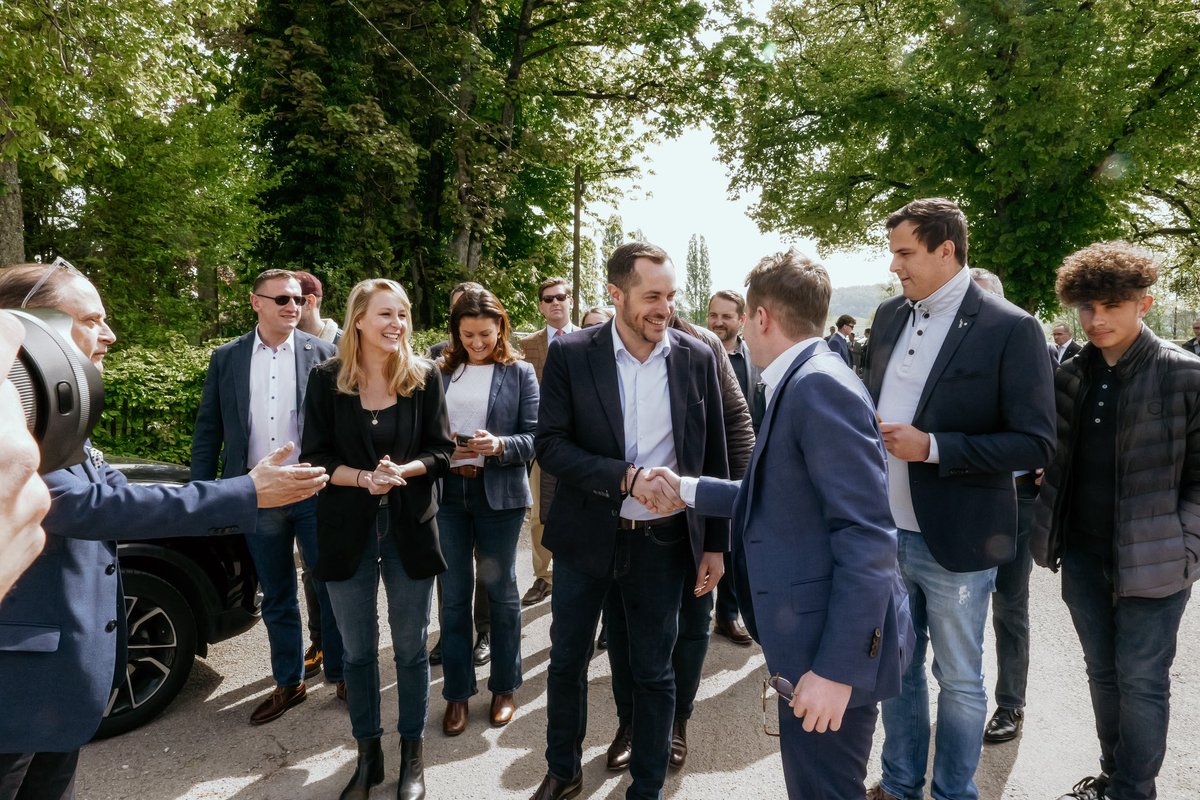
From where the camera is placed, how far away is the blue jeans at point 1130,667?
2867mm

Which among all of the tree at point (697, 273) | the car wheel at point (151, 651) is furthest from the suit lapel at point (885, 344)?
the tree at point (697, 273)

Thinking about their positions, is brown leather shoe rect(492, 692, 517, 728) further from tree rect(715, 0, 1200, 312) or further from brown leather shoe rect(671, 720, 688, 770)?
tree rect(715, 0, 1200, 312)

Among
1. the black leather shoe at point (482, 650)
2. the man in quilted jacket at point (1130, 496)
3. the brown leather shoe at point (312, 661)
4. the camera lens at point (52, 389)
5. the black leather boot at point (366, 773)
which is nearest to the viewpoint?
the camera lens at point (52, 389)

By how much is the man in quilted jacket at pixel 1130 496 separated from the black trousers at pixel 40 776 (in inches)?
150

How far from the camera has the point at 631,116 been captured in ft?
69.6

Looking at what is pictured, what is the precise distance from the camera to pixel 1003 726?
12.2 feet

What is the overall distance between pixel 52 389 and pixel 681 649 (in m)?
3.12

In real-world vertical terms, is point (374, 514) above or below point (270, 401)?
below

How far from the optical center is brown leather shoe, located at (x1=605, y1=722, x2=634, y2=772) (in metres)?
3.47

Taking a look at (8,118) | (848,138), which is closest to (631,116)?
(848,138)

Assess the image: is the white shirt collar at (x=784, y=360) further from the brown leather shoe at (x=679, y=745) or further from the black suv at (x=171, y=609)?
the black suv at (x=171, y=609)

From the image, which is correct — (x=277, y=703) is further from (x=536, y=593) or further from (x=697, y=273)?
(x=697, y=273)

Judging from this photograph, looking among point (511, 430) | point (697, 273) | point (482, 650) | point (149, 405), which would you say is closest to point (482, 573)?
point (511, 430)

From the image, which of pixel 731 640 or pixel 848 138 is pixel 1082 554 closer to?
pixel 731 640
